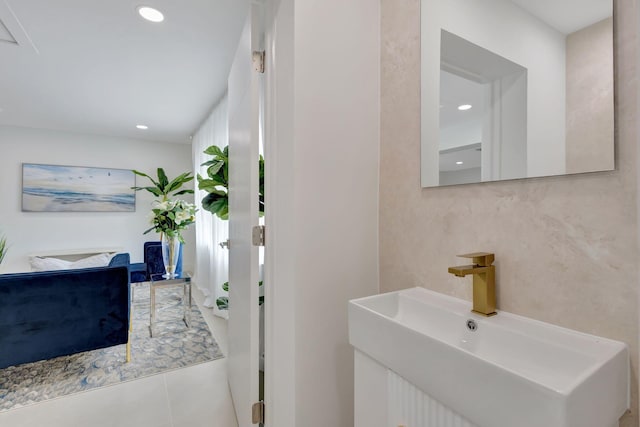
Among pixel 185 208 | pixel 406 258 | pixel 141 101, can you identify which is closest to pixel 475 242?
pixel 406 258

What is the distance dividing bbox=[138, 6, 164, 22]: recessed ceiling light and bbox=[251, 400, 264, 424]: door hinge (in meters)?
2.42

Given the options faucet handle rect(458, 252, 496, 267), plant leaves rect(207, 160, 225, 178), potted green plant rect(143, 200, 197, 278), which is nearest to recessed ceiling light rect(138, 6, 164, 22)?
plant leaves rect(207, 160, 225, 178)

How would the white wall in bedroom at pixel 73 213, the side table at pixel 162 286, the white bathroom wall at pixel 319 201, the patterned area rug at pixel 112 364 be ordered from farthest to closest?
1. the white wall in bedroom at pixel 73 213
2. the side table at pixel 162 286
3. the patterned area rug at pixel 112 364
4. the white bathroom wall at pixel 319 201

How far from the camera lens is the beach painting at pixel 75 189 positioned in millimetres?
4508

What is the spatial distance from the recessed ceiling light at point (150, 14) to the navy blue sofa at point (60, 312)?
175 cm

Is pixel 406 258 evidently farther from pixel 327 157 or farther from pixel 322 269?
pixel 327 157

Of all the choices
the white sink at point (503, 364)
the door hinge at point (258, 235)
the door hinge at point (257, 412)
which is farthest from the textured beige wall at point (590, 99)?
the door hinge at point (257, 412)

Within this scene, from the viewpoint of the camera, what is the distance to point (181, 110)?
149 inches

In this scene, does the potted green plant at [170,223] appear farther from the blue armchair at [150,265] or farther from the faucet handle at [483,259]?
the faucet handle at [483,259]

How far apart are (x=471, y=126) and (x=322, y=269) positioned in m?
0.70

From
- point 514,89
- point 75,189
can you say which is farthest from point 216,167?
point 75,189

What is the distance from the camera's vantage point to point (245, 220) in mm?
1356

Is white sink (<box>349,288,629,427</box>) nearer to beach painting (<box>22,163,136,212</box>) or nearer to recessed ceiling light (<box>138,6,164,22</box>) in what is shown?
recessed ceiling light (<box>138,6,164,22</box>)

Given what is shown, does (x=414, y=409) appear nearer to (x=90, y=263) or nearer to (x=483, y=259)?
(x=483, y=259)
